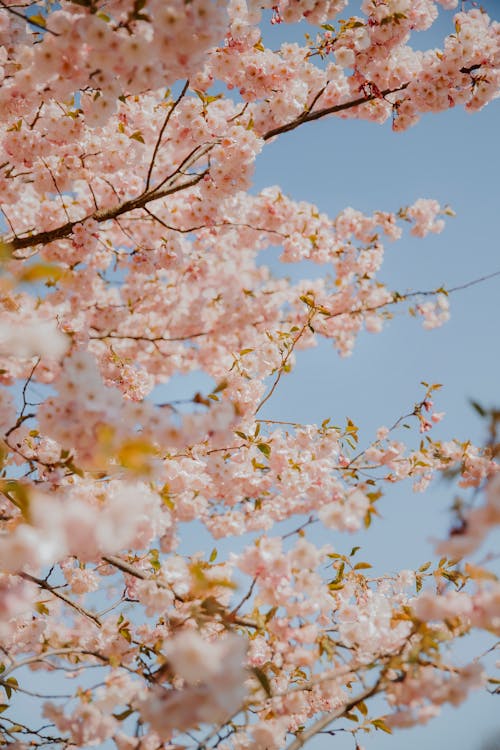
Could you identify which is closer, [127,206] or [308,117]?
[127,206]

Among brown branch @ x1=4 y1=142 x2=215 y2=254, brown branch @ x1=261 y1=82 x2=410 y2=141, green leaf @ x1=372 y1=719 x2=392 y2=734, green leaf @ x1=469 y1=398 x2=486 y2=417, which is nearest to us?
green leaf @ x1=469 y1=398 x2=486 y2=417

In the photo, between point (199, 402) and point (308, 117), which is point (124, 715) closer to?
point (199, 402)

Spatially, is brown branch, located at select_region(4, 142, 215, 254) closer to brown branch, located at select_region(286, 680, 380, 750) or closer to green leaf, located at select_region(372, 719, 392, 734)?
brown branch, located at select_region(286, 680, 380, 750)

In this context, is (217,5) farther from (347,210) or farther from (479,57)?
(347,210)

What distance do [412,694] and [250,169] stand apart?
3.36m

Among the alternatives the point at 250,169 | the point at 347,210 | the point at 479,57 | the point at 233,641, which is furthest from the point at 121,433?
the point at 347,210

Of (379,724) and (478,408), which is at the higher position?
(478,408)

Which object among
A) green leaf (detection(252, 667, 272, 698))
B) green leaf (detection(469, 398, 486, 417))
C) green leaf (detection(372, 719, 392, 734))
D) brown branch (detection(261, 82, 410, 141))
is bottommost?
green leaf (detection(372, 719, 392, 734))

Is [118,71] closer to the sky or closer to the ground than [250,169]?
closer to the ground

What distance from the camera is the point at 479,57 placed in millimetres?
3789

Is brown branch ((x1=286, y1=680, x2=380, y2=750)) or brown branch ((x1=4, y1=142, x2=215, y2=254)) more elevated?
brown branch ((x1=4, y1=142, x2=215, y2=254))

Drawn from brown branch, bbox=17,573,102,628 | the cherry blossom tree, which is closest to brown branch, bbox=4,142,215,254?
the cherry blossom tree

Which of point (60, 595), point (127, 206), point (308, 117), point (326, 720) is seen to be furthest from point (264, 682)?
point (308, 117)

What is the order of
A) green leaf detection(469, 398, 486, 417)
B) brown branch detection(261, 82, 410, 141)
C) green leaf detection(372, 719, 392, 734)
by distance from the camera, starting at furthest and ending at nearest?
1. brown branch detection(261, 82, 410, 141)
2. green leaf detection(372, 719, 392, 734)
3. green leaf detection(469, 398, 486, 417)
